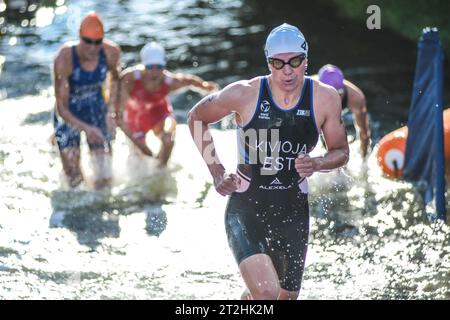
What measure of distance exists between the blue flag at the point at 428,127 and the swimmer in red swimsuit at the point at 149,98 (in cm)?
247

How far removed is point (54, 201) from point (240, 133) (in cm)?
486

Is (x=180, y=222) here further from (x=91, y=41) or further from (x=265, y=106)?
(x=265, y=106)

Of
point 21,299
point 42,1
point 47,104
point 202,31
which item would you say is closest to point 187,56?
point 202,31

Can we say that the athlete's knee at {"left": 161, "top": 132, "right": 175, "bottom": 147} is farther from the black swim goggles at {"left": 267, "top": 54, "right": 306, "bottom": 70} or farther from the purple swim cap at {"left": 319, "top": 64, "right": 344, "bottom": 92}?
the black swim goggles at {"left": 267, "top": 54, "right": 306, "bottom": 70}

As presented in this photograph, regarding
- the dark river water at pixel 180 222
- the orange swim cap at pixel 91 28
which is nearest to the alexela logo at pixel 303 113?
the dark river water at pixel 180 222

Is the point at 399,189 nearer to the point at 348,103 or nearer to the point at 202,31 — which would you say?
the point at 348,103

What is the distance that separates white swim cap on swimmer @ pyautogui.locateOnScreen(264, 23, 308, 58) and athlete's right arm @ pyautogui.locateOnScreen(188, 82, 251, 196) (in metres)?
0.34

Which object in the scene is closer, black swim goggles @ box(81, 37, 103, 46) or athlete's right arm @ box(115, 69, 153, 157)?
black swim goggles @ box(81, 37, 103, 46)

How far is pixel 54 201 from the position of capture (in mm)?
11711

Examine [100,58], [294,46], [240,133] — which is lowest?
[100,58]

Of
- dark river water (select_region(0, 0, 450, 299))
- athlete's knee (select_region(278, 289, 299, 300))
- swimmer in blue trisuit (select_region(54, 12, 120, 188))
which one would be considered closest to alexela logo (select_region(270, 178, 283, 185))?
athlete's knee (select_region(278, 289, 299, 300))

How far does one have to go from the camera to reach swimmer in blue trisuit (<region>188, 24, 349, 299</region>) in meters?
7.08

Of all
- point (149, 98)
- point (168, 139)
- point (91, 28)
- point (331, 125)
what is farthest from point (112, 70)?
point (331, 125)
